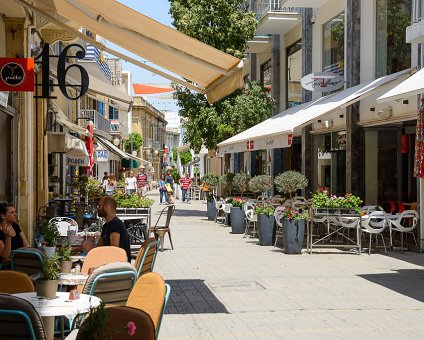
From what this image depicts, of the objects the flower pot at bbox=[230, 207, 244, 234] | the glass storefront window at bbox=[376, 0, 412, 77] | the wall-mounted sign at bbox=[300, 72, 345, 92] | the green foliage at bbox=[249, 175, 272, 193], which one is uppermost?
the glass storefront window at bbox=[376, 0, 412, 77]

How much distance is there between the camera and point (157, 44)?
27.9ft

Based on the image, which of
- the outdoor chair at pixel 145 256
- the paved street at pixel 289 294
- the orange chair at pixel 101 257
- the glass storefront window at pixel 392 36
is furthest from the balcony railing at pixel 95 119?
the orange chair at pixel 101 257

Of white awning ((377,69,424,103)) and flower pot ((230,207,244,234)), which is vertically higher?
white awning ((377,69,424,103))

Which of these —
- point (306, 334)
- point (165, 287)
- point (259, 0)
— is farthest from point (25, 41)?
point (259, 0)

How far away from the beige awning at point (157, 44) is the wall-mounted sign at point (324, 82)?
10066 mm

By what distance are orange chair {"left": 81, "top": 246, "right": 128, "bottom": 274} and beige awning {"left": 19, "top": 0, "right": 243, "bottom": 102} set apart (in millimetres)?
2615

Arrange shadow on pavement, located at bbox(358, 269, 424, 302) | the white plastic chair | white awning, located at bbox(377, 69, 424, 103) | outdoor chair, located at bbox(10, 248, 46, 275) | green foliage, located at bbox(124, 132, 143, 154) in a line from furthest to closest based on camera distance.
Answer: green foliage, located at bbox(124, 132, 143, 154) → the white plastic chair → white awning, located at bbox(377, 69, 424, 103) → shadow on pavement, located at bbox(358, 269, 424, 302) → outdoor chair, located at bbox(10, 248, 46, 275)

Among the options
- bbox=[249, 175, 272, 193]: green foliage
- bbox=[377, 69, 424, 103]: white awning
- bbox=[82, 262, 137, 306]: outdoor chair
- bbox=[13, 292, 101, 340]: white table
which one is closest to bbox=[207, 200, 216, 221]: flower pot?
bbox=[249, 175, 272, 193]: green foliage

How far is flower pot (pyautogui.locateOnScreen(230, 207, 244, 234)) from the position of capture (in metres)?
19.0

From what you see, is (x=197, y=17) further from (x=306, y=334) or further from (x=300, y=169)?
(x=306, y=334)

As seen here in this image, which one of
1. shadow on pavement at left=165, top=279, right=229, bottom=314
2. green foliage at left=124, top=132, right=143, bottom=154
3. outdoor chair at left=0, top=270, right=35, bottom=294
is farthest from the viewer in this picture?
green foliage at left=124, top=132, right=143, bottom=154

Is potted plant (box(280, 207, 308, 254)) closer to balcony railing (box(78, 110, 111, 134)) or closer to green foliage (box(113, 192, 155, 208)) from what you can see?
green foliage (box(113, 192, 155, 208))

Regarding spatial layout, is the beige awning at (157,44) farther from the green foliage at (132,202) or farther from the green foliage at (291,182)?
the green foliage at (291,182)

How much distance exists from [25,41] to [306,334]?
8993 millimetres
